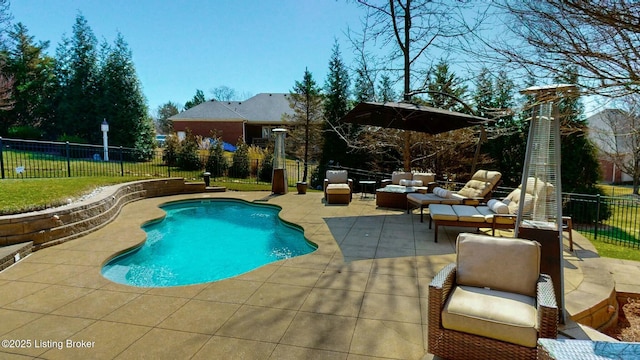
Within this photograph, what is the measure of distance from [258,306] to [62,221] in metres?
4.34

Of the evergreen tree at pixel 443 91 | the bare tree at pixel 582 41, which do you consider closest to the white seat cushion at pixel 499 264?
the bare tree at pixel 582 41

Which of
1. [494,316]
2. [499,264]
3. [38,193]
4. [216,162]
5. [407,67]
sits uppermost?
[407,67]

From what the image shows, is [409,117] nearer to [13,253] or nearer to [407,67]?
[407,67]

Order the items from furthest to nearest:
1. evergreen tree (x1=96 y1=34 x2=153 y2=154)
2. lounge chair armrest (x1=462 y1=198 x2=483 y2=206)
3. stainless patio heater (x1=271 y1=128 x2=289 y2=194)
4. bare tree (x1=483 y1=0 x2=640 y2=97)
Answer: evergreen tree (x1=96 y1=34 x2=153 y2=154)
stainless patio heater (x1=271 y1=128 x2=289 y2=194)
lounge chair armrest (x1=462 y1=198 x2=483 y2=206)
bare tree (x1=483 y1=0 x2=640 y2=97)

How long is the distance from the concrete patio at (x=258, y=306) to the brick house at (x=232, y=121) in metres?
21.7

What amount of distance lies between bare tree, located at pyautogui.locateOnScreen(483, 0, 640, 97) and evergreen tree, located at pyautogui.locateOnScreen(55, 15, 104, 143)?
72.6ft

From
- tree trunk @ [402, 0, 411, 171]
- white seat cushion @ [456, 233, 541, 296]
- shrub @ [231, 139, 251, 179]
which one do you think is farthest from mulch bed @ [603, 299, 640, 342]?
shrub @ [231, 139, 251, 179]

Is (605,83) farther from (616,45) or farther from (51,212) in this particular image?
(51,212)

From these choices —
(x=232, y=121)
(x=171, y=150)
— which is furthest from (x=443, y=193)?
(x=232, y=121)

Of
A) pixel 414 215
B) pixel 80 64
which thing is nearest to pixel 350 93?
pixel 414 215

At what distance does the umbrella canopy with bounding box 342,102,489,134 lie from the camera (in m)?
7.06

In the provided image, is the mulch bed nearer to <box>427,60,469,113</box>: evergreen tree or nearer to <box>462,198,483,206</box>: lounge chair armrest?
<box>462,198,483,206</box>: lounge chair armrest

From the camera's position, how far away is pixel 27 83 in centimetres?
2045

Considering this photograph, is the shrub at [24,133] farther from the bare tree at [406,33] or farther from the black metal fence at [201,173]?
the bare tree at [406,33]
